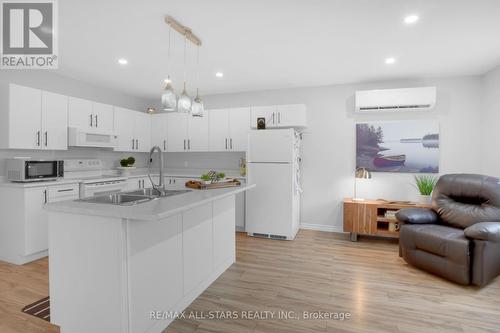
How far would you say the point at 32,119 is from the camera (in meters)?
3.46

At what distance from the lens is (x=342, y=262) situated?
3.30 meters

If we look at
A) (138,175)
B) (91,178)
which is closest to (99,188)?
(91,178)

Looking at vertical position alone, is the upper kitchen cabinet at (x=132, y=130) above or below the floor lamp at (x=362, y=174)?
above

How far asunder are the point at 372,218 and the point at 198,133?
3.32 meters

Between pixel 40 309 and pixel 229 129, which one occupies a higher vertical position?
pixel 229 129

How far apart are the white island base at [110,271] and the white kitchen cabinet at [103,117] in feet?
9.57

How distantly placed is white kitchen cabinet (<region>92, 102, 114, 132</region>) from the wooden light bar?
242 centimetres

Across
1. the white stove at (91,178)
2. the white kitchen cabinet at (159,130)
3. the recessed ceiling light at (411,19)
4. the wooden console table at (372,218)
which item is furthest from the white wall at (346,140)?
the white stove at (91,178)

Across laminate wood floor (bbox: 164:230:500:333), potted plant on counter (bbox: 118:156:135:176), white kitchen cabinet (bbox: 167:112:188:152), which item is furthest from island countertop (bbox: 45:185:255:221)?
white kitchen cabinet (bbox: 167:112:188:152)

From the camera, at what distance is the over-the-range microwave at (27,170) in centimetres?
323

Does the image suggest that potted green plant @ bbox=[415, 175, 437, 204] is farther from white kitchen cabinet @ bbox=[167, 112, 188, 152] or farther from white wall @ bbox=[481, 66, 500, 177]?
white kitchen cabinet @ bbox=[167, 112, 188, 152]

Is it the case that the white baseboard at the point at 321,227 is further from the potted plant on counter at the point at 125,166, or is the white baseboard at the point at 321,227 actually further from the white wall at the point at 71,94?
the white wall at the point at 71,94

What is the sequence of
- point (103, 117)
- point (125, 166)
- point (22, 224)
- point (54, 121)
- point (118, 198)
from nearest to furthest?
1. point (118, 198)
2. point (22, 224)
3. point (54, 121)
4. point (103, 117)
5. point (125, 166)

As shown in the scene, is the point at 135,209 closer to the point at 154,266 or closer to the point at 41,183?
the point at 154,266
